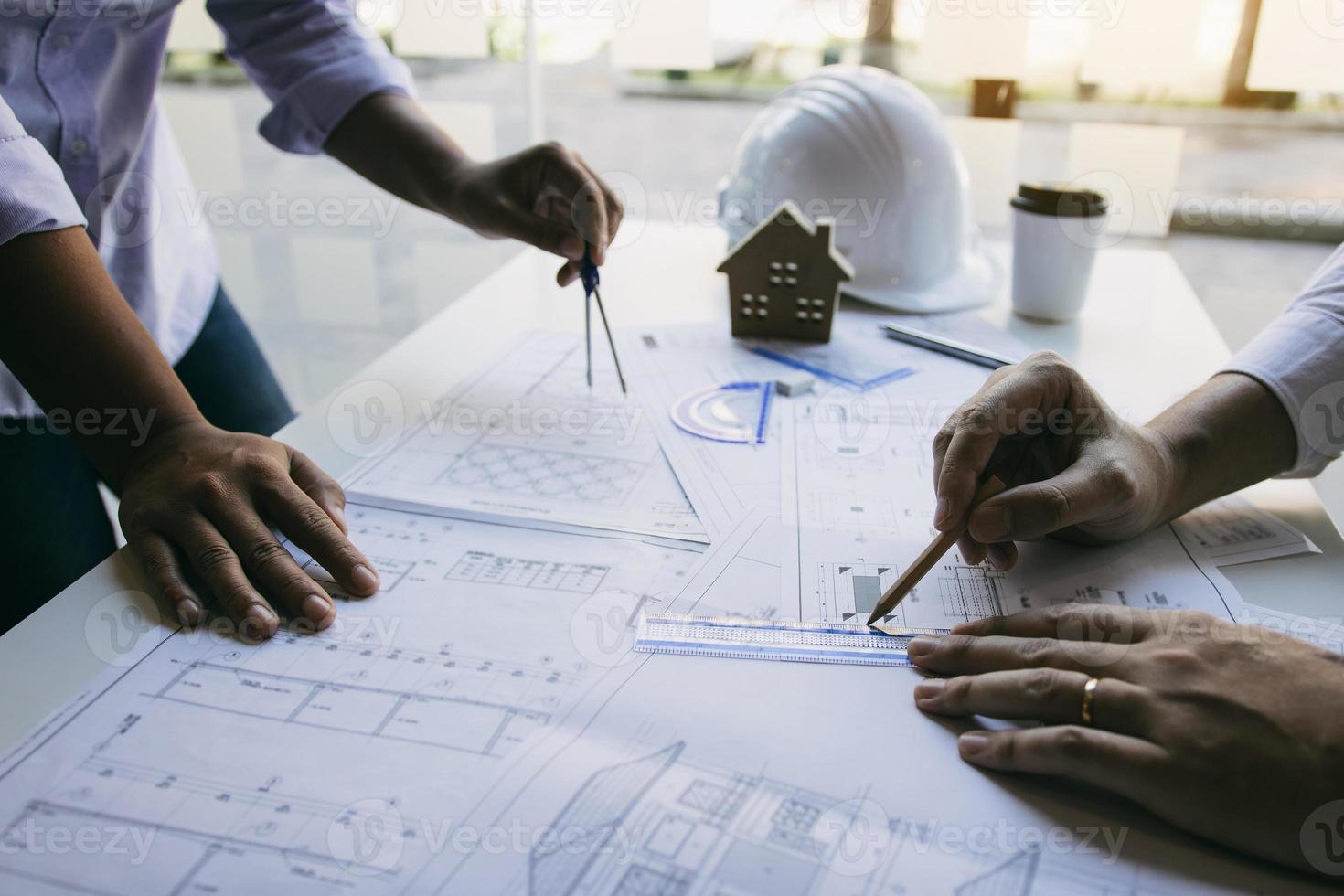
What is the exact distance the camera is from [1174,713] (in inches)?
22.1

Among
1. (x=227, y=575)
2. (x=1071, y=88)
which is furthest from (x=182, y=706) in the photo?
(x=1071, y=88)

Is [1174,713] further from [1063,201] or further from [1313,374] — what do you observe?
[1063,201]

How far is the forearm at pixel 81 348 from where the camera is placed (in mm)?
770

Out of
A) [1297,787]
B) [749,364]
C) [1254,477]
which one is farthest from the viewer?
[749,364]

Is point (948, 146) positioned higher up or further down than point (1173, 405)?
higher up

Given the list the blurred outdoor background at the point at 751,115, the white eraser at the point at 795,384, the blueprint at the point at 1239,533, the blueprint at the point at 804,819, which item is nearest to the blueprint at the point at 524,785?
the blueprint at the point at 804,819

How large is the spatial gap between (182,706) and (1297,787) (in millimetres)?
669

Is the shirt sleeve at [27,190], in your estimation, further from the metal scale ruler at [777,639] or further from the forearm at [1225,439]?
the forearm at [1225,439]

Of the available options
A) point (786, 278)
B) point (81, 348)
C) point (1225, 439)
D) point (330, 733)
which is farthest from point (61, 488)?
point (1225, 439)

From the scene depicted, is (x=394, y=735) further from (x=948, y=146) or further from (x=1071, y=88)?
(x=1071, y=88)

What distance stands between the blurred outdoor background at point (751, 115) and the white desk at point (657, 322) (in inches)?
13.4

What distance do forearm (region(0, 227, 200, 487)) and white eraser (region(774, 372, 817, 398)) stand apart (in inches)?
24.5

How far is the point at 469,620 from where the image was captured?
71 cm

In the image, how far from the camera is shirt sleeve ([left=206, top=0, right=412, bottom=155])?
122cm
